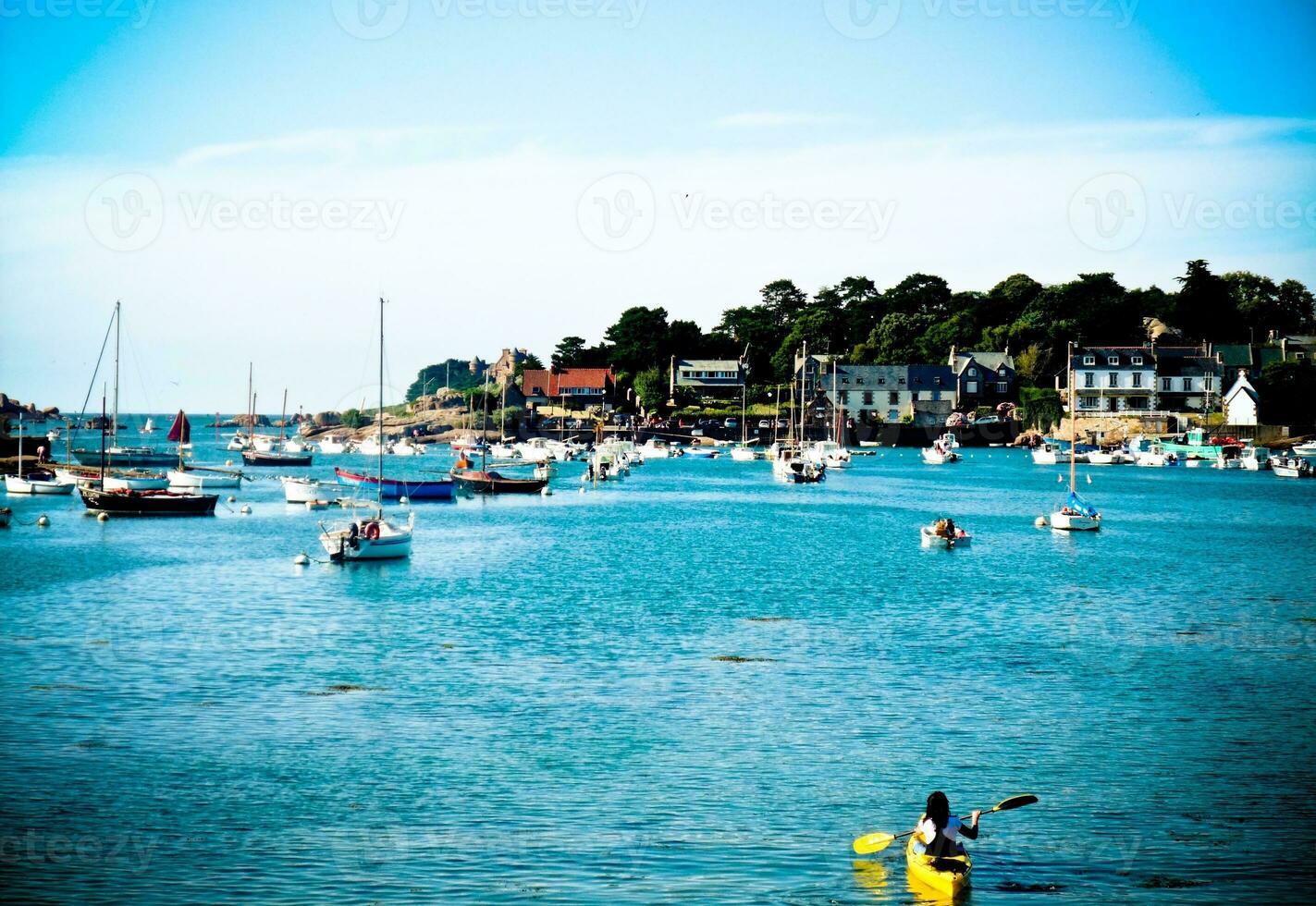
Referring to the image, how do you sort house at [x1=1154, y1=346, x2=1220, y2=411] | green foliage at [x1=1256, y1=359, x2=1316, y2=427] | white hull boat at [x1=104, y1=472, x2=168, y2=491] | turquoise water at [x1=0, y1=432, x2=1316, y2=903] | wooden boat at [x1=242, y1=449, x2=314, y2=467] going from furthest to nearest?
house at [x1=1154, y1=346, x2=1220, y2=411]
green foliage at [x1=1256, y1=359, x2=1316, y2=427]
wooden boat at [x1=242, y1=449, x2=314, y2=467]
white hull boat at [x1=104, y1=472, x2=168, y2=491]
turquoise water at [x1=0, y1=432, x2=1316, y2=903]

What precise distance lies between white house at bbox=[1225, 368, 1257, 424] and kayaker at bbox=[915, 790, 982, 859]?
17591cm

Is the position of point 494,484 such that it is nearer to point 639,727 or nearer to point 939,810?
point 639,727

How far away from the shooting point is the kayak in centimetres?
2075

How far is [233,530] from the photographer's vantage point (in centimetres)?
7962

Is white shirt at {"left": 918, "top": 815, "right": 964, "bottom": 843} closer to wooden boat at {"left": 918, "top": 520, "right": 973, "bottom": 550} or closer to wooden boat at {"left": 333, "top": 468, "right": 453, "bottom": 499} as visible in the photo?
wooden boat at {"left": 918, "top": 520, "right": 973, "bottom": 550}

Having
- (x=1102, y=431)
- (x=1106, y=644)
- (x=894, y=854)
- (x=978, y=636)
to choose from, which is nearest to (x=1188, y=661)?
(x=1106, y=644)

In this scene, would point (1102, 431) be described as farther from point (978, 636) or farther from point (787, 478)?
point (978, 636)

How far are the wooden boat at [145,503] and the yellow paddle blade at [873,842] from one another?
75.0m

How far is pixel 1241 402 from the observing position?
180 meters

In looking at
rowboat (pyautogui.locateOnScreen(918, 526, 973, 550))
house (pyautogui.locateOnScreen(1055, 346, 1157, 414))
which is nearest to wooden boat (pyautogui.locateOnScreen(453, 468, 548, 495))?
rowboat (pyautogui.locateOnScreen(918, 526, 973, 550))

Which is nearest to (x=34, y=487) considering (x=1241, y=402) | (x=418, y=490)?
(x=418, y=490)

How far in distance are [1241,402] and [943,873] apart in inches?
7053

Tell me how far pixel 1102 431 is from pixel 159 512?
144 meters

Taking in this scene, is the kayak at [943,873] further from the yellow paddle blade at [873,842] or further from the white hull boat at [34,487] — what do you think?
the white hull boat at [34,487]
